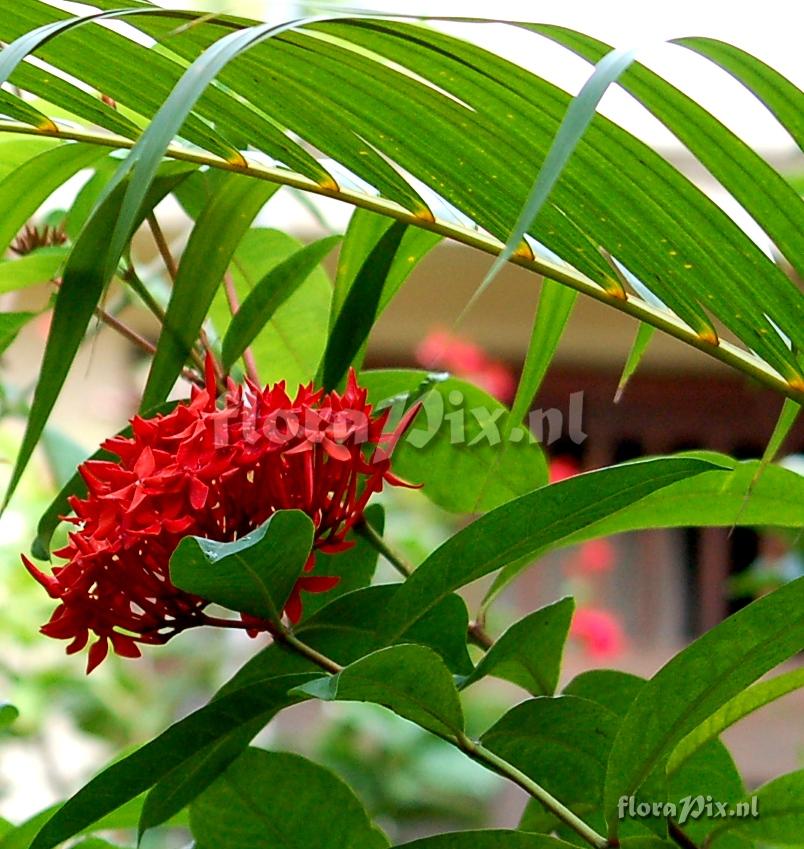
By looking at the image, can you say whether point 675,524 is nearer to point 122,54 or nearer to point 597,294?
point 597,294

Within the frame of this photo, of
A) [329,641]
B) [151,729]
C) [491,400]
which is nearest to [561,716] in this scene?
[329,641]

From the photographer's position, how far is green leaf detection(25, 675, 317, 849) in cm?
44

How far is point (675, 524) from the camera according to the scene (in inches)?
22.0

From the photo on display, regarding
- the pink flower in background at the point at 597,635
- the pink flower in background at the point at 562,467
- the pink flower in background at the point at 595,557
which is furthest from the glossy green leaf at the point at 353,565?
the pink flower in background at the point at 595,557

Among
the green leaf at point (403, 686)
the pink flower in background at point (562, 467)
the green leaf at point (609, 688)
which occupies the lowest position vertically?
the pink flower in background at point (562, 467)

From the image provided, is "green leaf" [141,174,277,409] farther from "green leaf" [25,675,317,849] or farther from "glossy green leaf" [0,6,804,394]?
"green leaf" [25,675,317,849]

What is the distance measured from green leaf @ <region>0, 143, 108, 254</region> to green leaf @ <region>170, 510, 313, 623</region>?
0.72 ft

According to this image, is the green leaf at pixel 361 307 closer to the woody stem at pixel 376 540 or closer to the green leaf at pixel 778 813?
the woody stem at pixel 376 540

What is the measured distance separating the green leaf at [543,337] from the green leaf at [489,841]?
0.18 m

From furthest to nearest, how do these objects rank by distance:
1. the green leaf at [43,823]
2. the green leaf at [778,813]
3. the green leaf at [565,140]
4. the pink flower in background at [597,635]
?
the pink flower in background at [597,635]
the green leaf at [43,823]
the green leaf at [778,813]
the green leaf at [565,140]

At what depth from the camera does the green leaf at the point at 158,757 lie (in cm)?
44

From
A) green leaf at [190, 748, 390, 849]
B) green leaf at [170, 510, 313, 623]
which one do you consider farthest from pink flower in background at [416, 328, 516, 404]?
green leaf at [170, 510, 313, 623]

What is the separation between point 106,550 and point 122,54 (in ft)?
0.60

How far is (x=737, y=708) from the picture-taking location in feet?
1.60
